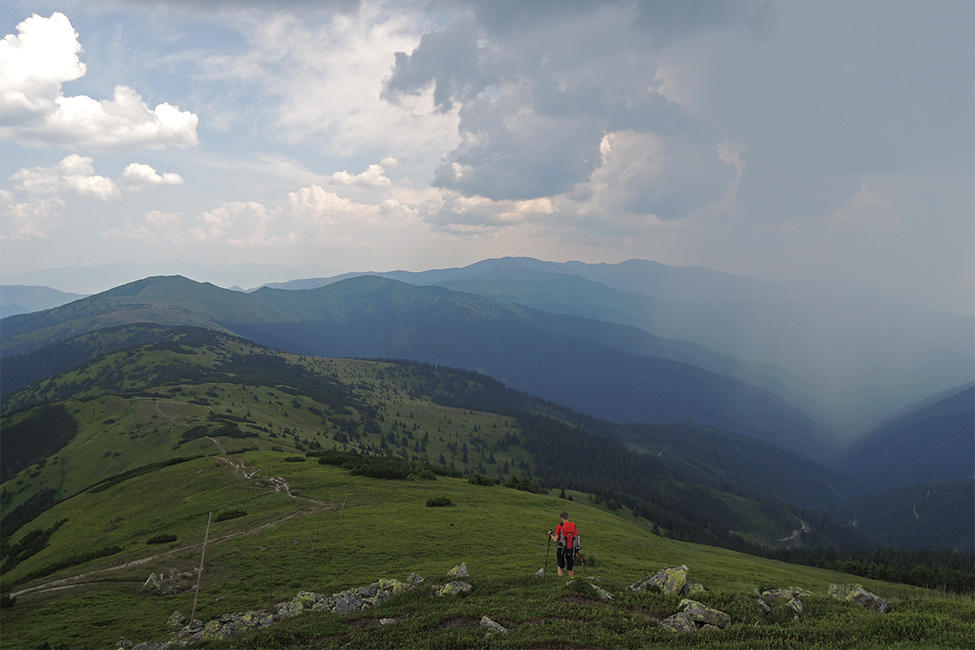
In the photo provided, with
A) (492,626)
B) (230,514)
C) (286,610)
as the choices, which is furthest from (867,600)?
(230,514)

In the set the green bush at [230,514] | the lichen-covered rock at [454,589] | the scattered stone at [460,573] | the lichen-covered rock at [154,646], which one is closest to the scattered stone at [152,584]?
the lichen-covered rock at [154,646]

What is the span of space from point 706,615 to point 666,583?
467 centimetres

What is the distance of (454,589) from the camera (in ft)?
79.8

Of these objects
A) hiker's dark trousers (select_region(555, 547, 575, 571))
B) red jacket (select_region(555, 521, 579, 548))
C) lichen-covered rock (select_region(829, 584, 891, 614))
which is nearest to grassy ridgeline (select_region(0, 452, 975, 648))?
lichen-covered rock (select_region(829, 584, 891, 614))

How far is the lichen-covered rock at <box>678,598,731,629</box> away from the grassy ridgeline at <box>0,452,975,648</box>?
2.70ft

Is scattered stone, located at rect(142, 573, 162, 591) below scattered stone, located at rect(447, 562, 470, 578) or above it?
below

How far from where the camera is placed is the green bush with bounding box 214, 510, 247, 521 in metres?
52.9

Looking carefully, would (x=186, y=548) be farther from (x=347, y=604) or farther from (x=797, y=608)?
(x=797, y=608)

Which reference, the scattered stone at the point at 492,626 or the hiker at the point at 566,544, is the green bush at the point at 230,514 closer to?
the hiker at the point at 566,544

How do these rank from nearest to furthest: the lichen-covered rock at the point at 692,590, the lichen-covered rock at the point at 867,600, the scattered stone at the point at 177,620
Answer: the lichen-covered rock at the point at 692,590 → the lichen-covered rock at the point at 867,600 → the scattered stone at the point at 177,620

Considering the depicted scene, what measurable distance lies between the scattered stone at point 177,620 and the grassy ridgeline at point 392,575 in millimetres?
462

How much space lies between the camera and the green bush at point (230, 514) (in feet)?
174

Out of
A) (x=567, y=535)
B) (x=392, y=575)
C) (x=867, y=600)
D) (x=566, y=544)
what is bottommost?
(x=392, y=575)

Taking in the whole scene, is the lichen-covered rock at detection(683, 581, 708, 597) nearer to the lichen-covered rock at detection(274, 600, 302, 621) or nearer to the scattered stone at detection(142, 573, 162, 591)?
the lichen-covered rock at detection(274, 600, 302, 621)
